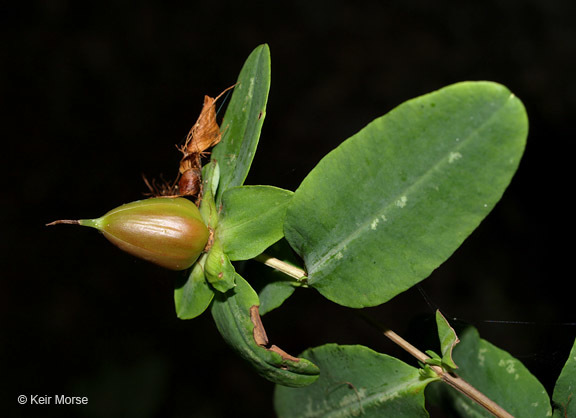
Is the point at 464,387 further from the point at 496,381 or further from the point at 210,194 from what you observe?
the point at 210,194

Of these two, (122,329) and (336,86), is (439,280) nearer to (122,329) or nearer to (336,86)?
(336,86)

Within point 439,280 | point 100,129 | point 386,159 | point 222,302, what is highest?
point 100,129

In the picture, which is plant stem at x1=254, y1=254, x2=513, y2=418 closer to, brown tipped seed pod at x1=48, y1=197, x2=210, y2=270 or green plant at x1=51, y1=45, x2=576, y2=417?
green plant at x1=51, y1=45, x2=576, y2=417

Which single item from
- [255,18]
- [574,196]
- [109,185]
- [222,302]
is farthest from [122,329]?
[574,196]

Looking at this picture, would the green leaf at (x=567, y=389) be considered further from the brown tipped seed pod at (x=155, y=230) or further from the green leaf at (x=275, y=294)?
the brown tipped seed pod at (x=155, y=230)

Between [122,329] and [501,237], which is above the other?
[501,237]

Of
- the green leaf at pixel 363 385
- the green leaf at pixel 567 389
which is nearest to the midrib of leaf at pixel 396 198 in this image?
the green leaf at pixel 363 385
